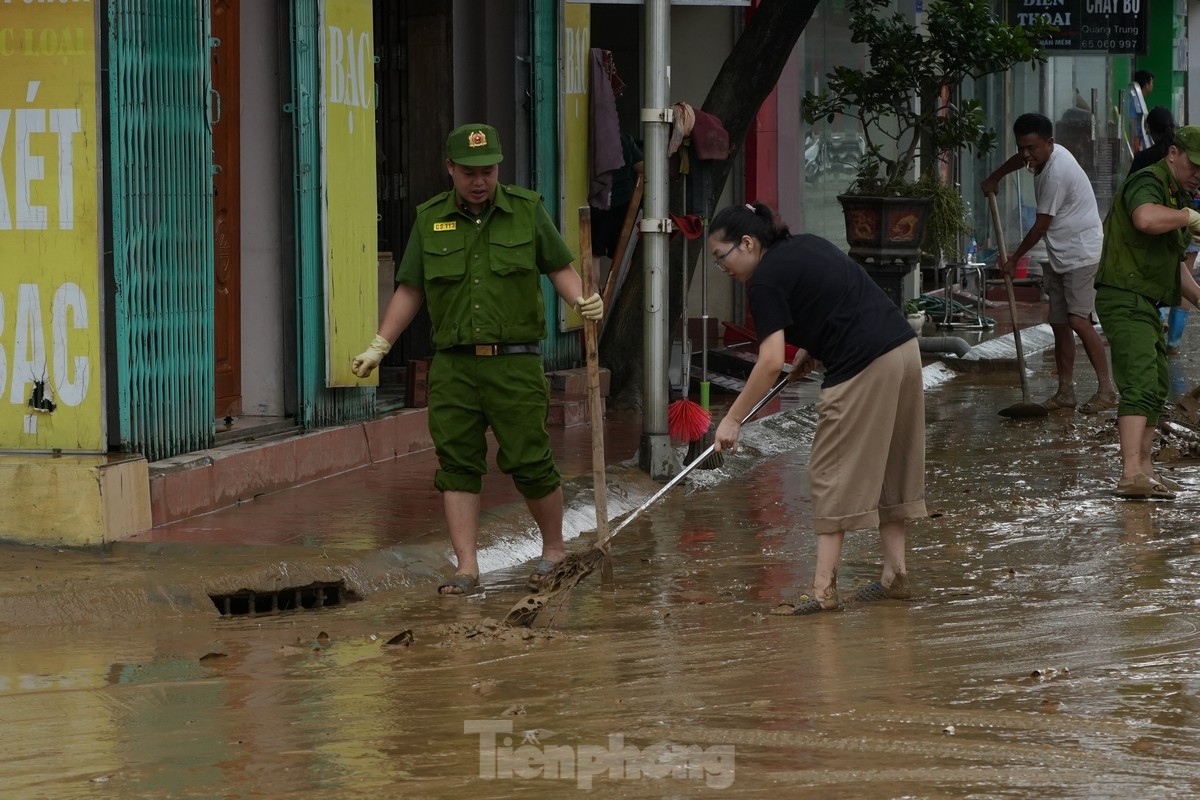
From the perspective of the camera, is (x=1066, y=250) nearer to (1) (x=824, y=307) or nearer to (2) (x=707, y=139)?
(2) (x=707, y=139)

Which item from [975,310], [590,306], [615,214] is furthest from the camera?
[975,310]

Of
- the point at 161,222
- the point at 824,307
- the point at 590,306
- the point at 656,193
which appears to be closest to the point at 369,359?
the point at 590,306

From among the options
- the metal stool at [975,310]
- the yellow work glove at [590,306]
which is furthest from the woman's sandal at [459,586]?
the metal stool at [975,310]

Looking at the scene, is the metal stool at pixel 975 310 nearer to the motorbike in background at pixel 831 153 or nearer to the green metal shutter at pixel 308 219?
the motorbike in background at pixel 831 153

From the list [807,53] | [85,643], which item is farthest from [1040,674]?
[807,53]

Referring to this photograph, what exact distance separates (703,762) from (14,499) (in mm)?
4042

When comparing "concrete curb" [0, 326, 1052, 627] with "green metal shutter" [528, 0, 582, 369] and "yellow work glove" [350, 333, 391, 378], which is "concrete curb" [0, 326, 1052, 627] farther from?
"green metal shutter" [528, 0, 582, 369]

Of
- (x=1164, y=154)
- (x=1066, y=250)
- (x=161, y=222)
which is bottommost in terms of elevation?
(x=1066, y=250)

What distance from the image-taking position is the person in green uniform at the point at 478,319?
7.00 m

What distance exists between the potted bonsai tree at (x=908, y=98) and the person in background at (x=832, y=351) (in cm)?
824

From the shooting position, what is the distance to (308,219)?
9.17m

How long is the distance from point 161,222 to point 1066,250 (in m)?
6.63

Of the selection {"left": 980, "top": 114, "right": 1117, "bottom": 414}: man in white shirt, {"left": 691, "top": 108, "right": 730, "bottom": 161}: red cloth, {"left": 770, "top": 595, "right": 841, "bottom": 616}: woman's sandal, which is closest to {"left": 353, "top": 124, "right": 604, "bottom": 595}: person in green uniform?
{"left": 770, "top": 595, "right": 841, "bottom": 616}: woman's sandal

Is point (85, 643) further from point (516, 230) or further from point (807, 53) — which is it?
point (807, 53)
